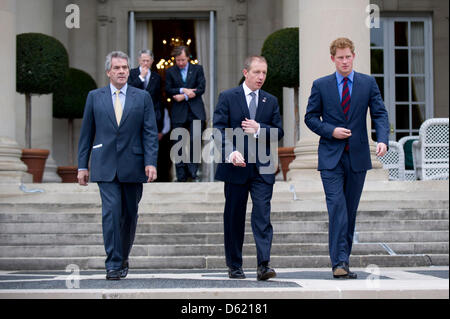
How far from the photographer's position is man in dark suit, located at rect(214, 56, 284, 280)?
691 cm

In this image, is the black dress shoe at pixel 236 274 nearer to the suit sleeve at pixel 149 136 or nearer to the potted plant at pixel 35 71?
the suit sleeve at pixel 149 136

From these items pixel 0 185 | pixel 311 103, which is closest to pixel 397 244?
pixel 311 103

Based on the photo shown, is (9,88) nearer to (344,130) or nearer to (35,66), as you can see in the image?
(35,66)

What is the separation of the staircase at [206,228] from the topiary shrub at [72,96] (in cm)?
398

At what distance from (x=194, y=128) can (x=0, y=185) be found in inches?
106

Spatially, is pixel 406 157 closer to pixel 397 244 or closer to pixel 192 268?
pixel 397 244

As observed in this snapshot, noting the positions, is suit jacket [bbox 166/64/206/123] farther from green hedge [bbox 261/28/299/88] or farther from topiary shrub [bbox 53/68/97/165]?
topiary shrub [bbox 53/68/97/165]

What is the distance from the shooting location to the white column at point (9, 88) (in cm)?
1177

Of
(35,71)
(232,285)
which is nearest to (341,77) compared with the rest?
(232,285)

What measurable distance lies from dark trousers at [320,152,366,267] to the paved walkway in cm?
27

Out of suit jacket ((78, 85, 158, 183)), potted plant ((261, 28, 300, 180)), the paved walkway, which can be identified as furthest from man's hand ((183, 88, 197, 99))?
suit jacket ((78, 85, 158, 183))

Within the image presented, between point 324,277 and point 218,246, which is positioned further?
point 218,246

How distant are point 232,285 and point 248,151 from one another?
122cm

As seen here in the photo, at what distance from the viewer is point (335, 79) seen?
279 inches
